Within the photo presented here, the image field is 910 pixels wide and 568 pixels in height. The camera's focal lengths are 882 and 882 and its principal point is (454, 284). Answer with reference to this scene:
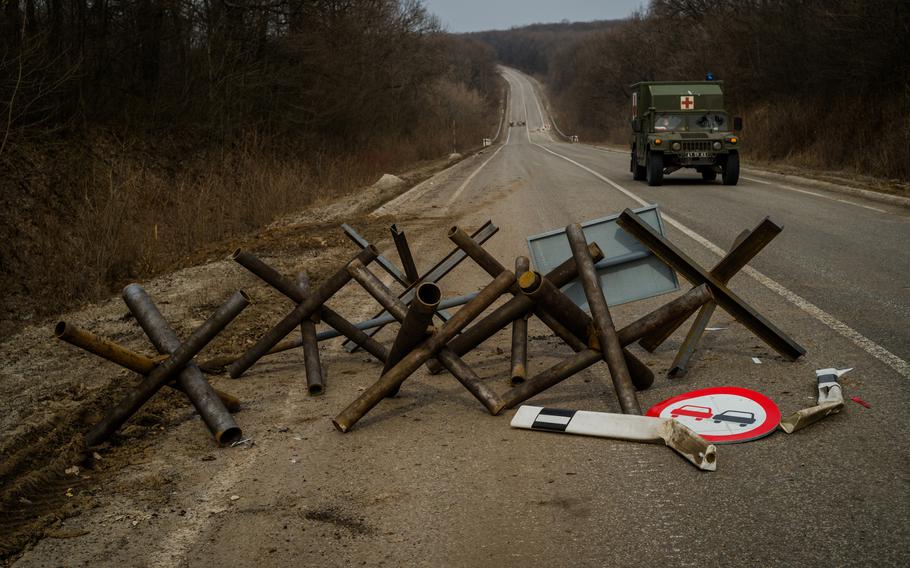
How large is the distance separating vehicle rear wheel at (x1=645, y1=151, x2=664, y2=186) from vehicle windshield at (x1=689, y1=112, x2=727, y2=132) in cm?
135

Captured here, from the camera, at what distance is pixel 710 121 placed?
20.9 metres

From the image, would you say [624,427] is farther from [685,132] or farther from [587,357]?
[685,132]

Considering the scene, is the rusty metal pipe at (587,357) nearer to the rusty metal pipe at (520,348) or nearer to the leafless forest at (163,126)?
the rusty metal pipe at (520,348)

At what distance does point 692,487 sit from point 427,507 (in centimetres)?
119

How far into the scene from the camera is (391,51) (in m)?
37.9

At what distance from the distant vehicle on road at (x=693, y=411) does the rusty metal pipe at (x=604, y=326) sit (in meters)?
0.22

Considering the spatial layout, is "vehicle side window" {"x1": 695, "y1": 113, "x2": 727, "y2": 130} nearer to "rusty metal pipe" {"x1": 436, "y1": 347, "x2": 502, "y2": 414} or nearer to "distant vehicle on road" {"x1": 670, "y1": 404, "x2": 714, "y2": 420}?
"distant vehicle on road" {"x1": 670, "y1": 404, "x2": 714, "y2": 420}

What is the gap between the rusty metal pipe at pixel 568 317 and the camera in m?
5.06

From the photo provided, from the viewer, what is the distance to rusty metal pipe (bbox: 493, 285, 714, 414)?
5137 mm

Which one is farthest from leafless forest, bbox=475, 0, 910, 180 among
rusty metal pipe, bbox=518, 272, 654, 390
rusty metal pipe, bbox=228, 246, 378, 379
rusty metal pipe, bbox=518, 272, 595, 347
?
rusty metal pipe, bbox=228, 246, 378, 379

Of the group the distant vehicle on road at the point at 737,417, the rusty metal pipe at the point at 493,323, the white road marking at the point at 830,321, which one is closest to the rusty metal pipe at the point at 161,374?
the rusty metal pipe at the point at 493,323

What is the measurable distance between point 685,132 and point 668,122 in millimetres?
612

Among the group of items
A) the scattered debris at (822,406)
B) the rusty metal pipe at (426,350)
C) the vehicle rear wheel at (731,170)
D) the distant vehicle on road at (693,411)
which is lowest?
the vehicle rear wheel at (731,170)

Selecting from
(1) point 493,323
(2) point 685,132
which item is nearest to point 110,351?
(1) point 493,323
